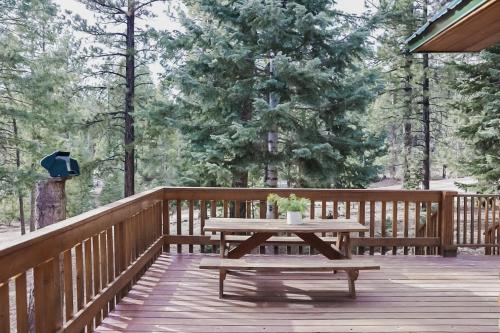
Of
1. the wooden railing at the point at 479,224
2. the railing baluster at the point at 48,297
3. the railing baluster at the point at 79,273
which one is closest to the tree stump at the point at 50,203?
the railing baluster at the point at 79,273

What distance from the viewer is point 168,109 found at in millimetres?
10070

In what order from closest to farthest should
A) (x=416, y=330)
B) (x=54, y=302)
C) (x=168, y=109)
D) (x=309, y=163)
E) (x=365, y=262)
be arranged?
1. (x=54, y=302)
2. (x=416, y=330)
3. (x=365, y=262)
4. (x=309, y=163)
5. (x=168, y=109)

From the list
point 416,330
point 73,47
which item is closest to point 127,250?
point 416,330

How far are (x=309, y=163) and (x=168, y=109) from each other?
346 centimetres

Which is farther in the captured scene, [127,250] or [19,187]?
[19,187]

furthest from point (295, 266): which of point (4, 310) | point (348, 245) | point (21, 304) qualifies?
point (4, 310)

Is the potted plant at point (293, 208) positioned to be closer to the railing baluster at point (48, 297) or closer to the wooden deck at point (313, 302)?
the wooden deck at point (313, 302)

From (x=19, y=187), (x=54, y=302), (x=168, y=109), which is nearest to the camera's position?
(x=54, y=302)

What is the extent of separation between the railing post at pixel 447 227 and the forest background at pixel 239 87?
3.12m

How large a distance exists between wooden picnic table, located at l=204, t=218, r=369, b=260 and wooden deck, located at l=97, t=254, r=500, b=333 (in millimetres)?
343

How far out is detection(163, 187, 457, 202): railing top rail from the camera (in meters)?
5.72

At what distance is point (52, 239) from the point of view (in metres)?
2.52

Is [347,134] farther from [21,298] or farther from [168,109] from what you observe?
[21,298]

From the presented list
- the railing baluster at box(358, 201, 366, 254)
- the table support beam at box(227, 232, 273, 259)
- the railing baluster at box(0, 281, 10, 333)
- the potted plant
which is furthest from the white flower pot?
the railing baluster at box(0, 281, 10, 333)
